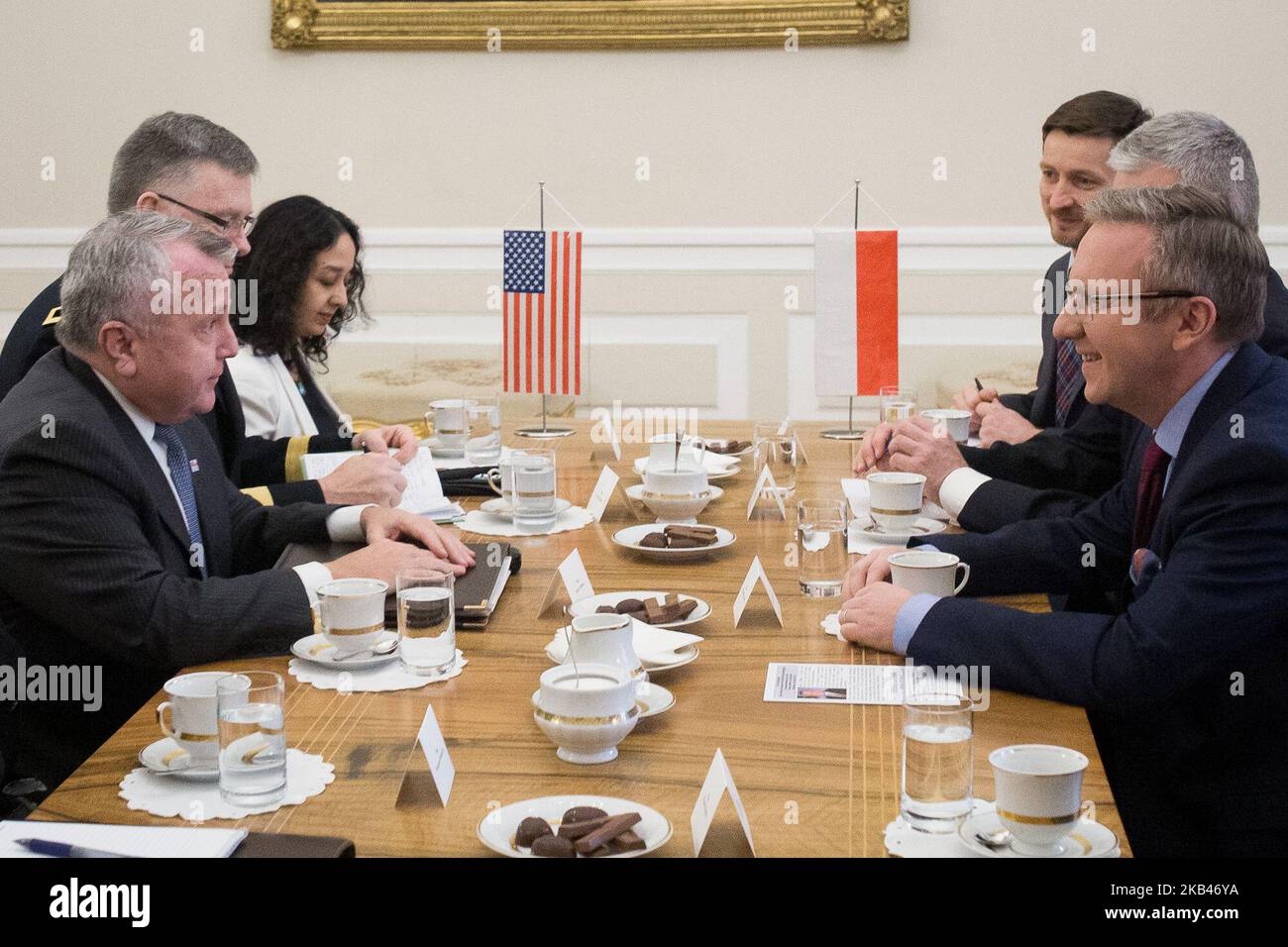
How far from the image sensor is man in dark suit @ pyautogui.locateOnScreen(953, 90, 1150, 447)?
3.73 metres

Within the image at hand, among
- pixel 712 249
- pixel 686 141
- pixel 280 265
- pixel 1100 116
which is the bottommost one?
pixel 280 265

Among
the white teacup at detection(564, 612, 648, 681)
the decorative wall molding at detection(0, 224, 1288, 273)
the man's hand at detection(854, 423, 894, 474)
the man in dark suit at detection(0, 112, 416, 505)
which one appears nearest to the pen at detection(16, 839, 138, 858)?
the white teacup at detection(564, 612, 648, 681)

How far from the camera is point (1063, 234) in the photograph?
3902 mm

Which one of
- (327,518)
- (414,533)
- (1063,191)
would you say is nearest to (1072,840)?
(414,533)

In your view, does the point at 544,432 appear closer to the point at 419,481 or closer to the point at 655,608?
the point at 419,481

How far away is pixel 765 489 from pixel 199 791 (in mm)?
1752

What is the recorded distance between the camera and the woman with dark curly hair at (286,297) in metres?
3.86

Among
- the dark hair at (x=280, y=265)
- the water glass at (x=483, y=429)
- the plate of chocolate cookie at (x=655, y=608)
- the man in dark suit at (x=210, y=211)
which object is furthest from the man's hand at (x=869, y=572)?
the dark hair at (x=280, y=265)

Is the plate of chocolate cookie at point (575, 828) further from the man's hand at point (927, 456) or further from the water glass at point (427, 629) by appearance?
the man's hand at point (927, 456)

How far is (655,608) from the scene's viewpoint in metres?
2.17

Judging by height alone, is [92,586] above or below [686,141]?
below

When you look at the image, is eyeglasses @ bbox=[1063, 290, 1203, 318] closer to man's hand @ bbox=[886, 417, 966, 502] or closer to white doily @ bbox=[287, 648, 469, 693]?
man's hand @ bbox=[886, 417, 966, 502]
